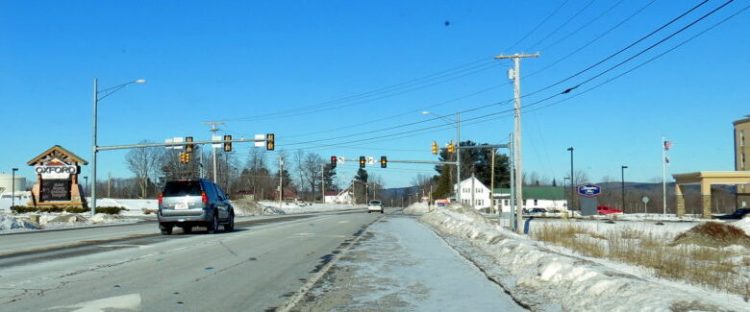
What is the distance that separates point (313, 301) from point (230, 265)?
5.00m

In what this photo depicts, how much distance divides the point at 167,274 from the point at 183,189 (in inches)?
491

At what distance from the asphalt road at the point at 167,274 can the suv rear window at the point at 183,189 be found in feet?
14.1

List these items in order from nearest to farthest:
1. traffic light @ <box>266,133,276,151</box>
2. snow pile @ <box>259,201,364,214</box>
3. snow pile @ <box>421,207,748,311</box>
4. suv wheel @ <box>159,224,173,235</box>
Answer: snow pile @ <box>421,207,748,311</box> < suv wheel @ <box>159,224,173,235</box> < traffic light @ <box>266,133,276,151</box> < snow pile @ <box>259,201,364,214</box>

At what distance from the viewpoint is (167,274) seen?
12.6 meters

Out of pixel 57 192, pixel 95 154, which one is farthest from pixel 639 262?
pixel 57 192

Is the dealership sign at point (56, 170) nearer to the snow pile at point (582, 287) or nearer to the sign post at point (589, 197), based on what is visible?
the sign post at point (589, 197)

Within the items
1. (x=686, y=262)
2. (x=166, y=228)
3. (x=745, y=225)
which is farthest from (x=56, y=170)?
(x=686, y=262)

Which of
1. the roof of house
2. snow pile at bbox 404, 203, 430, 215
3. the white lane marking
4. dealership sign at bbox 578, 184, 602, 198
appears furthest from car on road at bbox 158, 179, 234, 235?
the roof of house

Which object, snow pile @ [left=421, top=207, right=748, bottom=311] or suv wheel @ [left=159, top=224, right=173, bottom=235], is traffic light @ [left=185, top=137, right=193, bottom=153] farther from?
snow pile @ [left=421, top=207, right=748, bottom=311]

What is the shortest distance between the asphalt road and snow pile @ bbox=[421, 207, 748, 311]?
119cm

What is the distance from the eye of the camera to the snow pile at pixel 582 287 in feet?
25.1

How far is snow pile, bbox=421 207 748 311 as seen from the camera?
766 centimetres

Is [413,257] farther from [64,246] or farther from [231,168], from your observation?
[231,168]

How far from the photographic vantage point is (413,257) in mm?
16703
